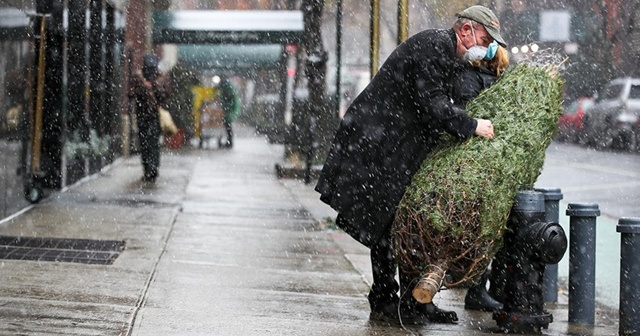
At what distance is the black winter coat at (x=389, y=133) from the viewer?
21.9 feet

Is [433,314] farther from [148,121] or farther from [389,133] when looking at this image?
[148,121]

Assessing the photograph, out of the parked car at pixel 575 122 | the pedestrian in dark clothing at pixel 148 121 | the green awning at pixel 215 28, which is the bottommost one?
the parked car at pixel 575 122

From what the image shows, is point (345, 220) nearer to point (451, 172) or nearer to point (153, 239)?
point (451, 172)

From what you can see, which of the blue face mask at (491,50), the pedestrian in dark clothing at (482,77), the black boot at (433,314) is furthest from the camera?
the black boot at (433,314)

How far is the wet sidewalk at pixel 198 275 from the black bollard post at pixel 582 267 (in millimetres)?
127

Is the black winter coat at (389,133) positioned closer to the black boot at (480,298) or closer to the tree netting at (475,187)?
the tree netting at (475,187)

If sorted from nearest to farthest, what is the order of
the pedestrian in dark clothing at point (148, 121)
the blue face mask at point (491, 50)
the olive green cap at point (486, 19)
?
the olive green cap at point (486, 19) → the blue face mask at point (491, 50) → the pedestrian in dark clothing at point (148, 121)

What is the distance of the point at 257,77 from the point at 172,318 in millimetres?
58194

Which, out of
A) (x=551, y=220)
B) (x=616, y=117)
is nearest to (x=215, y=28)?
(x=616, y=117)

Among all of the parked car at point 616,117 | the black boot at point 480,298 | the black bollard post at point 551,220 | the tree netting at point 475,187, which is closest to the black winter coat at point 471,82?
the tree netting at point 475,187

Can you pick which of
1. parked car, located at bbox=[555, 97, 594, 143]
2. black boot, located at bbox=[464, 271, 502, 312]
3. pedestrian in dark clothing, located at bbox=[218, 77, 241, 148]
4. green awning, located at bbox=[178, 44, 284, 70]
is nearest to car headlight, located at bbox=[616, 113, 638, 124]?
parked car, located at bbox=[555, 97, 594, 143]

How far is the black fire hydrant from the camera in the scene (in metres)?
6.57

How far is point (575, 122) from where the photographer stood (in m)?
34.6

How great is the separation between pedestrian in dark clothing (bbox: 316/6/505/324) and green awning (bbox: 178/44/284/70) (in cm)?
2447
